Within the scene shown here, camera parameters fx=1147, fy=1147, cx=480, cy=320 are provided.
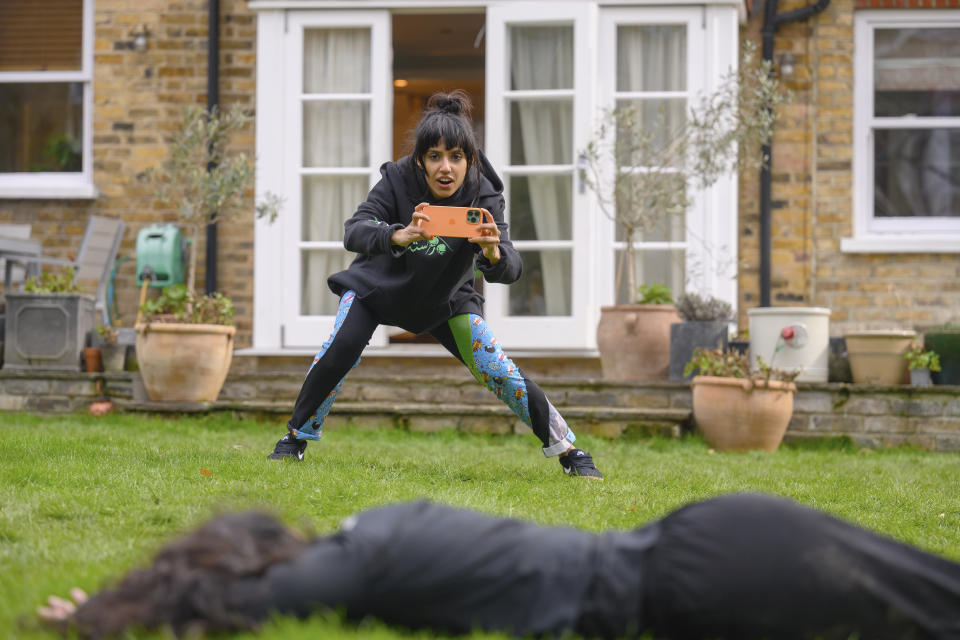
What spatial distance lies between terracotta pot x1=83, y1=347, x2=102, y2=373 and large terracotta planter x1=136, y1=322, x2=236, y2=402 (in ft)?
A: 2.05

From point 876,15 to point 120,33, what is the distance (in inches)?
222

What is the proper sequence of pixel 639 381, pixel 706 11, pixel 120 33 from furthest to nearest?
1. pixel 120 33
2. pixel 706 11
3. pixel 639 381

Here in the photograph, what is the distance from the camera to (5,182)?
8.87 meters

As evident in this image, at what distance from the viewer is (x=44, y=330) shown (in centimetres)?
741

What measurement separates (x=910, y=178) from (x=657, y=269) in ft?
6.82

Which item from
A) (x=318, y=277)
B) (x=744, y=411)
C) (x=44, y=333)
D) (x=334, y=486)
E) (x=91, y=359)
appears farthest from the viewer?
(x=318, y=277)

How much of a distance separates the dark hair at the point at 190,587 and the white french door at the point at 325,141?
6.24 m

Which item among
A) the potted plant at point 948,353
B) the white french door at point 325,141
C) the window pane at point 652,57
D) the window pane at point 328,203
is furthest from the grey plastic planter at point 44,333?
the potted plant at point 948,353

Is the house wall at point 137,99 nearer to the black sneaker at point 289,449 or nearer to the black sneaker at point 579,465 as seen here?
the black sneaker at point 289,449

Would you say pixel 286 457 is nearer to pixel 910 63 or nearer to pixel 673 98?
pixel 673 98

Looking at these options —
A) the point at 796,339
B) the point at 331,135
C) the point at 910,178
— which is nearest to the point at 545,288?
the point at 796,339

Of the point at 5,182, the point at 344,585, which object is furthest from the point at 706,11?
the point at 344,585

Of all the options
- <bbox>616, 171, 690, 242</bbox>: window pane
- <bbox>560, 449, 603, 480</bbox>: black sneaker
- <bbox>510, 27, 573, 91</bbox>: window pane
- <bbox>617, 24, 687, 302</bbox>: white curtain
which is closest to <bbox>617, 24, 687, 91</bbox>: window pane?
<bbox>617, 24, 687, 302</bbox>: white curtain

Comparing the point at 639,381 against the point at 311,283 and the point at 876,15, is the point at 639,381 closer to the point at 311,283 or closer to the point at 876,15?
the point at 311,283
